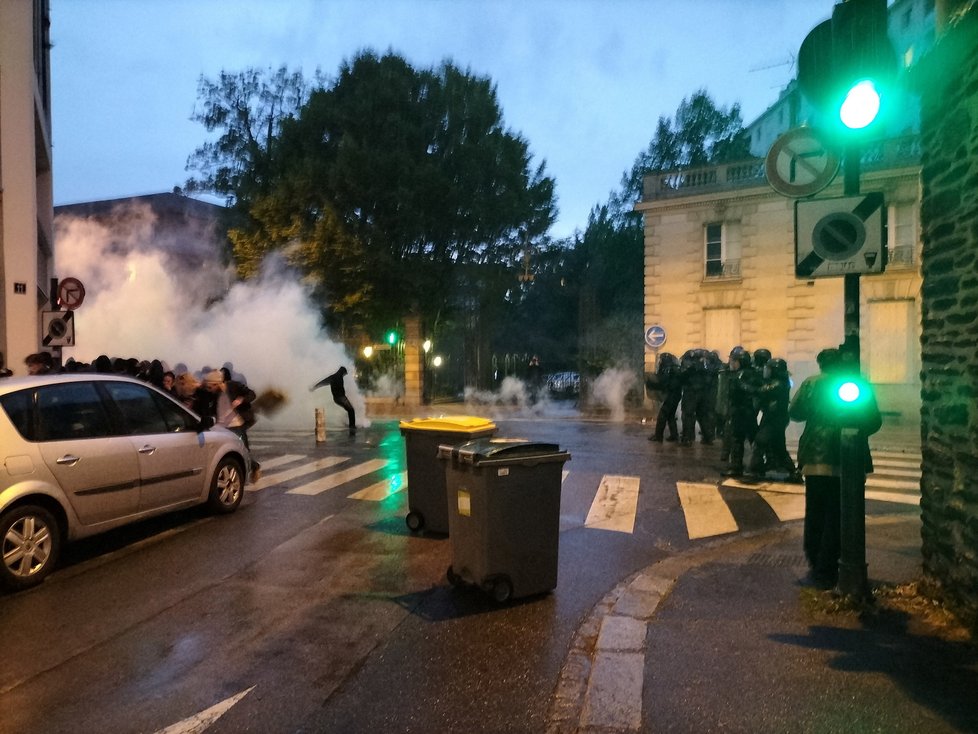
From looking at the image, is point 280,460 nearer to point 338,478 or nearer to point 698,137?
point 338,478

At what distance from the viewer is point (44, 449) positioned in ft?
19.3

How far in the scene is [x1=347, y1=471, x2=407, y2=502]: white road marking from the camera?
9078 millimetres

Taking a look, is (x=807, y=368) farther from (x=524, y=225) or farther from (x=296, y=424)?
(x=296, y=424)

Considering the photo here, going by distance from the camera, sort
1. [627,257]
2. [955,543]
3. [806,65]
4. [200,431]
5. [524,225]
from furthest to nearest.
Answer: [627,257] → [524,225] → [200,431] → [806,65] → [955,543]

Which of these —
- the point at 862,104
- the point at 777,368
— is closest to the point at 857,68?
the point at 862,104

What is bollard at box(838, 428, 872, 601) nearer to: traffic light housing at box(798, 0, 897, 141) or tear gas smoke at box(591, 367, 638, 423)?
traffic light housing at box(798, 0, 897, 141)

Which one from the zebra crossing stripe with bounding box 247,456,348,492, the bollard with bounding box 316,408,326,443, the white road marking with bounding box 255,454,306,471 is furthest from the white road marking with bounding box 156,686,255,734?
the bollard with bounding box 316,408,326,443

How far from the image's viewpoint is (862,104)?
4711 millimetres

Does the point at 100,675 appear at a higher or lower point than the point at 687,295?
lower

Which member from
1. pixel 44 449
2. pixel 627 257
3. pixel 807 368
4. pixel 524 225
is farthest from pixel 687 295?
pixel 44 449

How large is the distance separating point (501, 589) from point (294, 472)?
670 centimetres

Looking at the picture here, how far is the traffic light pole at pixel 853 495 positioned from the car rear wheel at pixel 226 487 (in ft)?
20.5

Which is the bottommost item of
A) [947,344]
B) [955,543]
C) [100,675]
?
[100,675]

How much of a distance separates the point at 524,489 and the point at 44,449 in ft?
12.9
